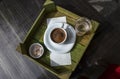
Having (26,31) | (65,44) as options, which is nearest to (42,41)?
(65,44)

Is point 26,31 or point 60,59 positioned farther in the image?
point 26,31

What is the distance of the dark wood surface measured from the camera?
82.5 inches

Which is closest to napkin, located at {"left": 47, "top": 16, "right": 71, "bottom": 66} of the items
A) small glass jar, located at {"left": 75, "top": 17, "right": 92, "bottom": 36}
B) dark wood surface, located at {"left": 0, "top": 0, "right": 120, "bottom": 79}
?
small glass jar, located at {"left": 75, "top": 17, "right": 92, "bottom": 36}

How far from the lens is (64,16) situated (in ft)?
6.01

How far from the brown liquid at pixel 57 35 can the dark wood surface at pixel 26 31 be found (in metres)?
0.41

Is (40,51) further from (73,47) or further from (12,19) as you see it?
(12,19)

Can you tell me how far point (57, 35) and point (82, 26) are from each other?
0.65 ft

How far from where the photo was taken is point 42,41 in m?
1.81

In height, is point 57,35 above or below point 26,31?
above

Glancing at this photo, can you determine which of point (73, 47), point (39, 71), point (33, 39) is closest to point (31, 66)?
point (39, 71)

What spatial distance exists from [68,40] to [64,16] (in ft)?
0.63

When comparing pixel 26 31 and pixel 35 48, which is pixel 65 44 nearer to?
pixel 35 48

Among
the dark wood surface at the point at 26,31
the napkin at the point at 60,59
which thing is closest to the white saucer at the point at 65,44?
the napkin at the point at 60,59

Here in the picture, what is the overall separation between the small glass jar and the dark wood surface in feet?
1.05
